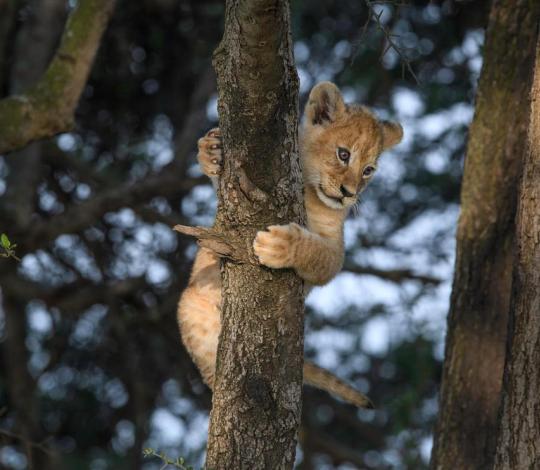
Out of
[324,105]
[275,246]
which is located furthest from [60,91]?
[275,246]

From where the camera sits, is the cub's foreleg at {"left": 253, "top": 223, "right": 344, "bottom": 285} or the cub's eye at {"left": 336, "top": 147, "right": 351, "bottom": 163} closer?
the cub's foreleg at {"left": 253, "top": 223, "right": 344, "bottom": 285}

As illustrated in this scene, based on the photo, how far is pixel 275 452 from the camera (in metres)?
3.31

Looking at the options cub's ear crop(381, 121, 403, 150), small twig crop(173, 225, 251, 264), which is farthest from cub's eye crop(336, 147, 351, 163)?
small twig crop(173, 225, 251, 264)

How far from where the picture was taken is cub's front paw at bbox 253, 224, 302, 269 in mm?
3359

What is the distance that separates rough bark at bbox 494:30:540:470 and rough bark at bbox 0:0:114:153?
249 centimetres

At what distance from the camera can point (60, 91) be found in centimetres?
512

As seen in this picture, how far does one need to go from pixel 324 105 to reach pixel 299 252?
1.43m

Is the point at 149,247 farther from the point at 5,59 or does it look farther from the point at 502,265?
the point at 502,265

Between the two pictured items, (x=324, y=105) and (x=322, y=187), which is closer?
(x=322, y=187)

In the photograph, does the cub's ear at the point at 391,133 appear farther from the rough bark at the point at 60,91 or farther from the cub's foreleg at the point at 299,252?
the rough bark at the point at 60,91

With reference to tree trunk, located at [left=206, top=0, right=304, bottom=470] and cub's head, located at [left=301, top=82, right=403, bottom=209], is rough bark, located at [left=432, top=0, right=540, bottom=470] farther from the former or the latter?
tree trunk, located at [left=206, top=0, right=304, bottom=470]

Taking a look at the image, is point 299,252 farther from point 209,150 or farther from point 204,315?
point 204,315

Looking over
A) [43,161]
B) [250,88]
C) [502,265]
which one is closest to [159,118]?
[43,161]

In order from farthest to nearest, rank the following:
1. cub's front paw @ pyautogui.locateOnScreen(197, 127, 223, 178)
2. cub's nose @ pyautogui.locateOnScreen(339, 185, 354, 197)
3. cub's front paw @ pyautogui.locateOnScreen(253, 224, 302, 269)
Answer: cub's nose @ pyautogui.locateOnScreen(339, 185, 354, 197)
cub's front paw @ pyautogui.locateOnScreen(197, 127, 223, 178)
cub's front paw @ pyautogui.locateOnScreen(253, 224, 302, 269)
